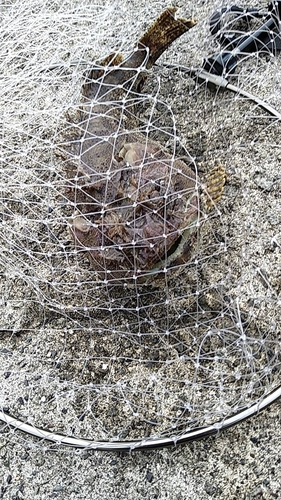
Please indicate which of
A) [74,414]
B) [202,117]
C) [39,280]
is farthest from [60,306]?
[202,117]

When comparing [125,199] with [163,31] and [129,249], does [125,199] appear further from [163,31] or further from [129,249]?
[163,31]

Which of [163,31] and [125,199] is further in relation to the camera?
[163,31]

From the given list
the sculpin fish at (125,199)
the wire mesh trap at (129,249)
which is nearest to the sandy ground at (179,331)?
the wire mesh trap at (129,249)

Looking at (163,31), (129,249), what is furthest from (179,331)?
(163,31)

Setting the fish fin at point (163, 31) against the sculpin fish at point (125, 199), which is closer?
the sculpin fish at point (125, 199)

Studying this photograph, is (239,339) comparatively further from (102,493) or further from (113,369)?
(102,493)

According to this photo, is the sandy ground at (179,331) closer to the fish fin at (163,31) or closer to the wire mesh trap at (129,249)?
the wire mesh trap at (129,249)
